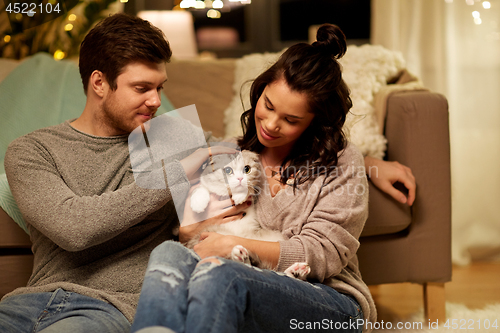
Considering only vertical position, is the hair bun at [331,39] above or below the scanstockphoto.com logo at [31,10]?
below

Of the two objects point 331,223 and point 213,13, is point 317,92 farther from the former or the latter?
→ point 213,13

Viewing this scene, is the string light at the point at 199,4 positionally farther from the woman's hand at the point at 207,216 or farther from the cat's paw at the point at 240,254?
the cat's paw at the point at 240,254

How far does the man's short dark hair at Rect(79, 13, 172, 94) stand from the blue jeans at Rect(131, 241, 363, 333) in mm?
580

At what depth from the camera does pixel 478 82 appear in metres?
2.38

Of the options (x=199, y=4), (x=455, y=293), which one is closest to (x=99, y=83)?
(x=199, y=4)

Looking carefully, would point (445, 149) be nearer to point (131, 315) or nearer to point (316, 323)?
point (316, 323)

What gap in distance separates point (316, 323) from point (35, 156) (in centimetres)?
88

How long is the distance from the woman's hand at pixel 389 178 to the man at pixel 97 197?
55 cm

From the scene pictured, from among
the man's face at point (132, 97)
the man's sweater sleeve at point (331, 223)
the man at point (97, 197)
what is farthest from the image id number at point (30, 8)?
the man's sweater sleeve at point (331, 223)

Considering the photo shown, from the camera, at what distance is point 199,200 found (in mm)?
1133

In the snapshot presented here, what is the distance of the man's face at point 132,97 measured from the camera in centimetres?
114

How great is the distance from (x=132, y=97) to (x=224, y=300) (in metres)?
0.69

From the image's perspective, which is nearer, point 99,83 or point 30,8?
point 99,83

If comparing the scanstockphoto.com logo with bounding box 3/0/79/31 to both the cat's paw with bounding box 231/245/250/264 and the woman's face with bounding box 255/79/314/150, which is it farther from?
the cat's paw with bounding box 231/245/250/264
